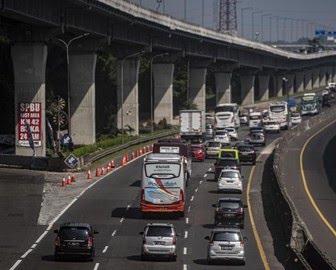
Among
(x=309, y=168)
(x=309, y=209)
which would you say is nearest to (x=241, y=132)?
(x=309, y=168)

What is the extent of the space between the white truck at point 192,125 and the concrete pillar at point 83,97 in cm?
999

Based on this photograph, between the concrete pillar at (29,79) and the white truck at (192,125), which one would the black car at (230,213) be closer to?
the concrete pillar at (29,79)

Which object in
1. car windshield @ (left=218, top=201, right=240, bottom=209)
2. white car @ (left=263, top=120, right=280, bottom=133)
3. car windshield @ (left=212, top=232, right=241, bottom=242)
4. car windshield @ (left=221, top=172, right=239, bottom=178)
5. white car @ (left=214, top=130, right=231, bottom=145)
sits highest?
white car @ (left=263, top=120, right=280, bottom=133)

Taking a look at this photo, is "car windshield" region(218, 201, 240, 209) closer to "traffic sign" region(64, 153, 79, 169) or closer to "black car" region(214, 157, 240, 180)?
"black car" region(214, 157, 240, 180)

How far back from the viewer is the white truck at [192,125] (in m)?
116

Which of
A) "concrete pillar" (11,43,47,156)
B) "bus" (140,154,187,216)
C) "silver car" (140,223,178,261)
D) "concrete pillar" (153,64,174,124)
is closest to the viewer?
"silver car" (140,223,178,261)

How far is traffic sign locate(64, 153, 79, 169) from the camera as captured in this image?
83.4 metres

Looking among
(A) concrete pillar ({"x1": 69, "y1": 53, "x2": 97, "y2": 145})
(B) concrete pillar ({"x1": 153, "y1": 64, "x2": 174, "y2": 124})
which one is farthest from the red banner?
(B) concrete pillar ({"x1": 153, "y1": 64, "x2": 174, "y2": 124})

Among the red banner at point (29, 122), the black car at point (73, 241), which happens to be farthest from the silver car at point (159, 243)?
the red banner at point (29, 122)

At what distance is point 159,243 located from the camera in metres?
46.7

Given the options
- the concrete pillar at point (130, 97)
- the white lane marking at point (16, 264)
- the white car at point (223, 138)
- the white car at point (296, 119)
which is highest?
the concrete pillar at point (130, 97)

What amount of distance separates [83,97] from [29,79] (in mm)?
19756

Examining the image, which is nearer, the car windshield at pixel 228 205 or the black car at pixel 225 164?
the car windshield at pixel 228 205

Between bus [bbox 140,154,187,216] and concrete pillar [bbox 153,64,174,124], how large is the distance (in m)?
88.6
